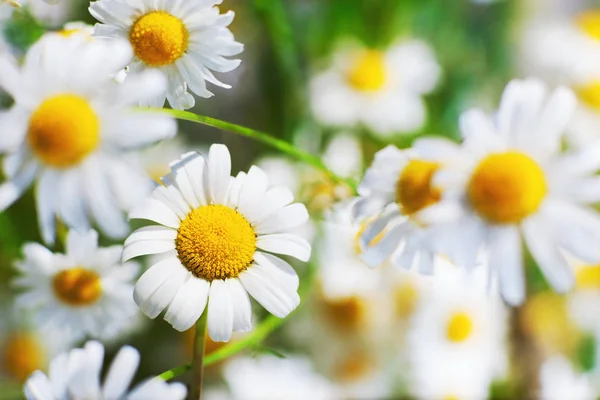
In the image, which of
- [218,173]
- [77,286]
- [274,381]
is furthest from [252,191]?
[274,381]

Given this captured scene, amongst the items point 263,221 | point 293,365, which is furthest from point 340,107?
point 263,221

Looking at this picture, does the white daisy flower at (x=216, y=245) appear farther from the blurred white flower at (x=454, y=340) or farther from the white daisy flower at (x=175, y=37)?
the blurred white flower at (x=454, y=340)

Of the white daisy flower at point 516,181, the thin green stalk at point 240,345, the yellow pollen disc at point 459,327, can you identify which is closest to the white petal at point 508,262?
the white daisy flower at point 516,181

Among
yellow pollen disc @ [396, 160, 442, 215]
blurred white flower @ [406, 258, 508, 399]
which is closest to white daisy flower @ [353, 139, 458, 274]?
yellow pollen disc @ [396, 160, 442, 215]

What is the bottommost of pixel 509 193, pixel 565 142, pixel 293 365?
pixel 293 365

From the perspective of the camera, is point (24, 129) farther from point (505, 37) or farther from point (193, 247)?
point (505, 37)

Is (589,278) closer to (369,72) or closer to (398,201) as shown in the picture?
(369,72)

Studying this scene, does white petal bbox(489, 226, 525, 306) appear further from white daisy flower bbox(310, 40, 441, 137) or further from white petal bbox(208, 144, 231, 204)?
white daisy flower bbox(310, 40, 441, 137)
